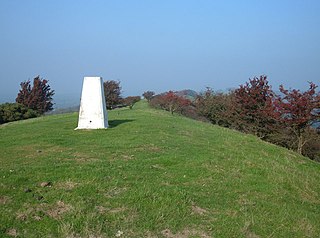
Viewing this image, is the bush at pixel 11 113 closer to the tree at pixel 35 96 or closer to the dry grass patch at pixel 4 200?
the tree at pixel 35 96

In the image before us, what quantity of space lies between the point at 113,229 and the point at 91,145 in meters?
5.29

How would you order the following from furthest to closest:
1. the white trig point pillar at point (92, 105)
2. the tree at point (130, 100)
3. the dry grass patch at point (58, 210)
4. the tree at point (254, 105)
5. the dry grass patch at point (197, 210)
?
1. the tree at point (130, 100)
2. the tree at point (254, 105)
3. the white trig point pillar at point (92, 105)
4. the dry grass patch at point (197, 210)
5. the dry grass patch at point (58, 210)

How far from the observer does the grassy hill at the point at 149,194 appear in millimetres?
4562

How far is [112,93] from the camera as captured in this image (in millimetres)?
35688

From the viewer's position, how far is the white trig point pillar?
12.6m

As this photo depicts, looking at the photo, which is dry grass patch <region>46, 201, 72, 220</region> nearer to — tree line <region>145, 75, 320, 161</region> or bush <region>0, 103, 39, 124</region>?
tree line <region>145, 75, 320, 161</region>

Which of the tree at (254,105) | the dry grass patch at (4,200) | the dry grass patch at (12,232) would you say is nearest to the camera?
the dry grass patch at (12,232)

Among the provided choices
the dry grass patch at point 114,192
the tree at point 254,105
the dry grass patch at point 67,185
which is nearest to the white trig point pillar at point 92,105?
the dry grass patch at point 67,185

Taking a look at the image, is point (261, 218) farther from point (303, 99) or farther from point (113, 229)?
point (303, 99)

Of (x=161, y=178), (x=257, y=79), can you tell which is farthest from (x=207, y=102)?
(x=161, y=178)

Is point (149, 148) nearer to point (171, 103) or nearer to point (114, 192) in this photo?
point (114, 192)

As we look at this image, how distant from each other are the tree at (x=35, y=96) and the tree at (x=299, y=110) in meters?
25.7

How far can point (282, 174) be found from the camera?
7.88m

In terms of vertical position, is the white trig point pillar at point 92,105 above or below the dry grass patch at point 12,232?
above
